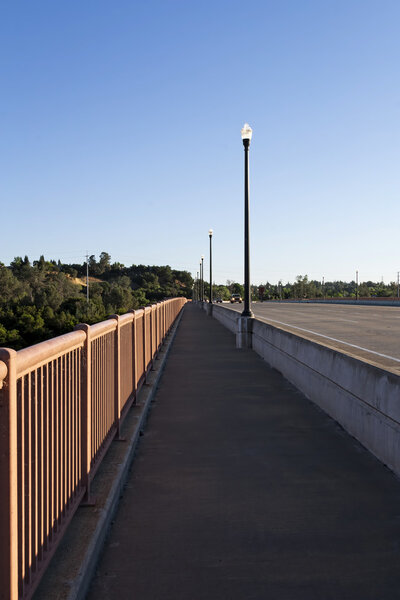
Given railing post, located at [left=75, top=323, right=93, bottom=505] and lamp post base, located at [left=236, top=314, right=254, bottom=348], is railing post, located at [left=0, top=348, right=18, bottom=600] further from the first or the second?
lamp post base, located at [left=236, top=314, right=254, bottom=348]

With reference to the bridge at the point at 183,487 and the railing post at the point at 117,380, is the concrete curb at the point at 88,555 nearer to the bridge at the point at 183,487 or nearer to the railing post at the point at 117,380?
the bridge at the point at 183,487

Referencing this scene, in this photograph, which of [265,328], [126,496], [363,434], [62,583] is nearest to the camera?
[62,583]

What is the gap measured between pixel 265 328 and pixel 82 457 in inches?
409

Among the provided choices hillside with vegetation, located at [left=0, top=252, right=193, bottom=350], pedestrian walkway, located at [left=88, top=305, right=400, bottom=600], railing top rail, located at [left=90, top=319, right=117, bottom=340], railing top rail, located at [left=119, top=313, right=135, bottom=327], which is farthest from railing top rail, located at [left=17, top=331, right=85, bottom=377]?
hillside with vegetation, located at [left=0, top=252, right=193, bottom=350]

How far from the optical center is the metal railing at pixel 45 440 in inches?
99.0

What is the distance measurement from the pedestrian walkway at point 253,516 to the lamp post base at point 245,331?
8.61m

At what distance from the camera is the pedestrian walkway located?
3.47 m

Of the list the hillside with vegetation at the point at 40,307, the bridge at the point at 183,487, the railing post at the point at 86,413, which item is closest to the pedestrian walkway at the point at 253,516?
the bridge at the point at 183,487

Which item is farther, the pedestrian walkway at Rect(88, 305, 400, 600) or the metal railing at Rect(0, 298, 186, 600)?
the pedestrian walkway at Rect(88, 305, 400, 600)

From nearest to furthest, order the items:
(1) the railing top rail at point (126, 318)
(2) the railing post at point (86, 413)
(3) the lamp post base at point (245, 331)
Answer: (2) the railing post at point (86, 413) → (1) the railing top rail at point (126, 318) → (3) the lamp post base at point (245, 331)

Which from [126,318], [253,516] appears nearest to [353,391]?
[253,516]

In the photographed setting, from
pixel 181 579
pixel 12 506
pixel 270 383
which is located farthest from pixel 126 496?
pixel 270 383

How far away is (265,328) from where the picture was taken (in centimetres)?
1438

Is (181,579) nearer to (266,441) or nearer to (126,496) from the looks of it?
(126,496)
